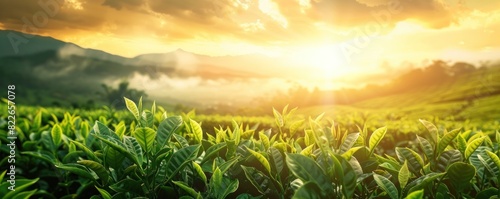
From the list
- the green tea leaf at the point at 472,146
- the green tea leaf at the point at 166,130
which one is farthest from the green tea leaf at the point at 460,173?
the green tea leaf at the point at 166,130

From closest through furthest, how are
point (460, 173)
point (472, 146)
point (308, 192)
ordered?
point (308, 192), point (460, 173), point (472, 146)

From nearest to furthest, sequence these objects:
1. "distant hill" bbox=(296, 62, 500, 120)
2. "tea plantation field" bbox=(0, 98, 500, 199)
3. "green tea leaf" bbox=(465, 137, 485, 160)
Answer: "tea plantation field" bbox=(0, 98, 500, 199), "green tea leaf" bbox=(465, 137, 485, 160), "distant hill" bbox=(296, 62, 500, 120)

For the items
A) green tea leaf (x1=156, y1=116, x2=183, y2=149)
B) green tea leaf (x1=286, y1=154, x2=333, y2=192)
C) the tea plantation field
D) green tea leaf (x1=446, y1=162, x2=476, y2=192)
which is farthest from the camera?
green tea leaf (x1=156, y1=116, x2=183, y2=149)

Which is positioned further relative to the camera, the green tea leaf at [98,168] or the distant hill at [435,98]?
the distant hill at [435,98]

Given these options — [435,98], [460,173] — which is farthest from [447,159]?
[435,98]

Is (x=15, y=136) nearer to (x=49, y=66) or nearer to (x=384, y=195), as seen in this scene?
(x=384, y=195)

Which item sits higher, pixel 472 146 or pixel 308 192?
pixel 472 146

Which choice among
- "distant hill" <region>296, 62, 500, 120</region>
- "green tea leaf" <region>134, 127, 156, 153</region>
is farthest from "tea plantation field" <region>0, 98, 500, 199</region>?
"distant hill" <region>296, 62, 500, 120</region>

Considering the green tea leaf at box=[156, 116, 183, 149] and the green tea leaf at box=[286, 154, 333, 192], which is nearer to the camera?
the green tea leaf at box=[286, 154, 333, 192]

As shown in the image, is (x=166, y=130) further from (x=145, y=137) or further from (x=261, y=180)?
(x=261, y=180)

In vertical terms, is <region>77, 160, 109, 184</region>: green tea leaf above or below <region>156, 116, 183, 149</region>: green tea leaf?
below

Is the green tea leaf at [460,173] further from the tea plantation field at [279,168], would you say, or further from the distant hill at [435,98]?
the distant hill at [435,98]

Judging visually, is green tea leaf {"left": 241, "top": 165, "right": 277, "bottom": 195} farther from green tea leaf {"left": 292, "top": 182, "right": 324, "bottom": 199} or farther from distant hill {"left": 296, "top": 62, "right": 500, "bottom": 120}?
distant hill {"left": 296, "top": 62, "right": 500, "bottom": 120}

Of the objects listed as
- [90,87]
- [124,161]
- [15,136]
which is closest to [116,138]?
[124,161]
